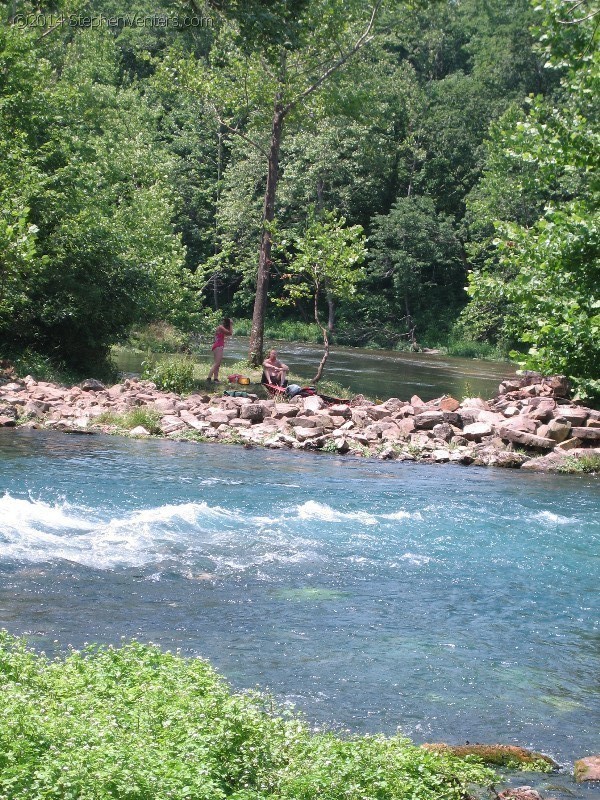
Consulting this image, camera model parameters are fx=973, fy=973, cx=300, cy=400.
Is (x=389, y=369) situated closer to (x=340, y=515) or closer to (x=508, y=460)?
(x=508, y=460)

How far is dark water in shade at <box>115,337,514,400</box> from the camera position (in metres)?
29.4

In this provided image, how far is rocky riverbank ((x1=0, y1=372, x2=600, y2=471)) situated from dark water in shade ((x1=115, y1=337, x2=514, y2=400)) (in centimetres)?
595

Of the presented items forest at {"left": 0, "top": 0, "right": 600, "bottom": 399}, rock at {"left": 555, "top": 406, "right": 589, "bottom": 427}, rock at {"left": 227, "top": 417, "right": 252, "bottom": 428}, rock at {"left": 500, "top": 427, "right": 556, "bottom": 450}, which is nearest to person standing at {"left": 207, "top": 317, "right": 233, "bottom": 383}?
forest at {"left": 0, "top": 0, "right": 600, "bottom": 399}

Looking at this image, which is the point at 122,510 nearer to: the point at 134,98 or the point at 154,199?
the point at 154,199

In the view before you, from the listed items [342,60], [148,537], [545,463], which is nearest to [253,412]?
[545,463]

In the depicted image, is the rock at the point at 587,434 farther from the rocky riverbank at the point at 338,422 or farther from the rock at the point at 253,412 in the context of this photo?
the rock at the point at 253,412

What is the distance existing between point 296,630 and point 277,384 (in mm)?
15867

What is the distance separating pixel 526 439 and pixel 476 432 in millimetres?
1135

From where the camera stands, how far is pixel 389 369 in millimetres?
36688

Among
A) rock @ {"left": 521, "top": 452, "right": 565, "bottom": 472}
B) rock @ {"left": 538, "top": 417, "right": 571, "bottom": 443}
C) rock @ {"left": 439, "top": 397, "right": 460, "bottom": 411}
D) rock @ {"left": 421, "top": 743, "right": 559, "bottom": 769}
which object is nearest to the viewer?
rock @ {"left": 421, "top": 743, "right": 559, "bottom": 769}

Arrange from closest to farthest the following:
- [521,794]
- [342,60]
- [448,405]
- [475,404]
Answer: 1. [521,794]
2. [448,405]
3. [475,404]
4. [342,60]

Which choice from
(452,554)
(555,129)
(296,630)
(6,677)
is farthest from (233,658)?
(555,129)

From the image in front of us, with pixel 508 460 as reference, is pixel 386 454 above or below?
below

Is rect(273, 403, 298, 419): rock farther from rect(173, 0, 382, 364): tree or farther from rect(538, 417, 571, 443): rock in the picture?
rect(173, 0, 382, 364): tree
